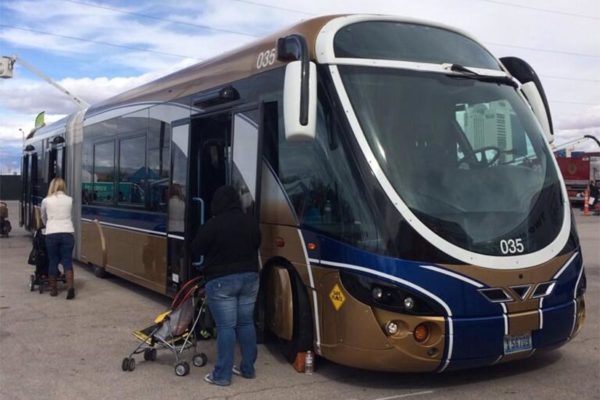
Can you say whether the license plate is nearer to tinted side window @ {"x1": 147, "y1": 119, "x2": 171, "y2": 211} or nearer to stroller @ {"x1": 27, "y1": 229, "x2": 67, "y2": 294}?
tinted side window @ {"x1": 147, "y1": 119, "x2": 171, "y2": 211}

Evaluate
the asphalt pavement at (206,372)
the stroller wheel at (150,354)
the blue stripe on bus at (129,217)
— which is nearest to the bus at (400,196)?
the asphalt pavement at (206,372)

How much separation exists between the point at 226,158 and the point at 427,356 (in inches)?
127

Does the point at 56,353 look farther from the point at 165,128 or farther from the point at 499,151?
the point at 499,151

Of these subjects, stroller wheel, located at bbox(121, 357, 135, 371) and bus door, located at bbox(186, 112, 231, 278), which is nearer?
stroller wheel, located at bbox(121, 357, 135, 371)

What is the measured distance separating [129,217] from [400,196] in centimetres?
547

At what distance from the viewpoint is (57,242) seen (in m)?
9.44

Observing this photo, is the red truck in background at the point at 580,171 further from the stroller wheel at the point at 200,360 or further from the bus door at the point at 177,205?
the stroller wheel at the point at 200,360

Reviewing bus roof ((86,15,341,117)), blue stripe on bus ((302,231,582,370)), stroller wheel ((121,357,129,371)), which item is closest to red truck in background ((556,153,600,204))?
bus roof ((86,15,341,117))

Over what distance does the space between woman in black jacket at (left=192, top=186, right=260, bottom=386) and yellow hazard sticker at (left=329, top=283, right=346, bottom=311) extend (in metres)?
0.72

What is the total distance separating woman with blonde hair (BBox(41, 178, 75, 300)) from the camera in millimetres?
9375

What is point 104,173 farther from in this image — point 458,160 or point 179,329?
point 458,160

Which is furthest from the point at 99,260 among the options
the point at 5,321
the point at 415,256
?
the point at 415,256

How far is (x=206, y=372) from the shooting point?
598 centimetres

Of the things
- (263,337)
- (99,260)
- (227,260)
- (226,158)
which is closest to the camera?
(227,260)
